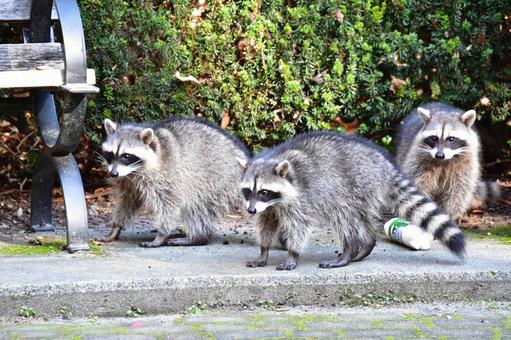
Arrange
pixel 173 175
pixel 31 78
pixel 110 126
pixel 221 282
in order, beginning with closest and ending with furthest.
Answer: pixel 221 282, pixel 31 78, pixel 173 175, pixel 110 126

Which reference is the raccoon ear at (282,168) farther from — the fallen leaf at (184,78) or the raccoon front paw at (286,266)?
the fallen leaf at (184,78)

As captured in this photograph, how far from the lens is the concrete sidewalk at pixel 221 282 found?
4.96 meters

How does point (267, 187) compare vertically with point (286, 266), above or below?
above

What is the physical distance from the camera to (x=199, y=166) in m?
6.44

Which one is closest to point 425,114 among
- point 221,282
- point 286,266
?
point 286,266

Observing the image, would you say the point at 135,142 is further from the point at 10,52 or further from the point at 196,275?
the point at 196,275

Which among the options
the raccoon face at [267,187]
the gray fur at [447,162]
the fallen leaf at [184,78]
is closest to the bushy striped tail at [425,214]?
the raccoon face at [267,187]

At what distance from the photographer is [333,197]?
18.7ft

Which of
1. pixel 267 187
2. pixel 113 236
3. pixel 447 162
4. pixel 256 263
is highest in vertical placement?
pixel 267 187

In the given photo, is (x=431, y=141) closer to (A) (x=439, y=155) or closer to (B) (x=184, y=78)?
(A) (x=439, y=155)

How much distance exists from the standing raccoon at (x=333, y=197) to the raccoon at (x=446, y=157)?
1367mm

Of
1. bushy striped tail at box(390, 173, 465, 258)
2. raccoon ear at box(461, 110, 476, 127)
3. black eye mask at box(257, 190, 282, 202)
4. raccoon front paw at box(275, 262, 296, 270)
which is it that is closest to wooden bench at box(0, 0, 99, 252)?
black eye mask at box(257, 190, 282, 202)

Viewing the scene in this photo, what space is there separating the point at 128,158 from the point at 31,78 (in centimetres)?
84

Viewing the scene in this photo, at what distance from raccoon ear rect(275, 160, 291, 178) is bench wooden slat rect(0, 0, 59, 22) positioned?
203 cm
